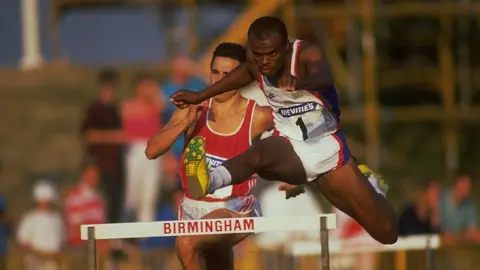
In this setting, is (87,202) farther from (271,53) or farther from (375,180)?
(271,53)

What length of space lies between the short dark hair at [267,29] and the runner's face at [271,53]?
2 centimetres

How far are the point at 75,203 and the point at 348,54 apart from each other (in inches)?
262

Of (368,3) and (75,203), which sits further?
(368,3)

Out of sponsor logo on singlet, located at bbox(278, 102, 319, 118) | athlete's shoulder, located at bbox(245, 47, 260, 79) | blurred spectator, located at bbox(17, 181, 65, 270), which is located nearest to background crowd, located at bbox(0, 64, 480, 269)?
blurred spectator, located at bbox(17, 181, 65, 270)

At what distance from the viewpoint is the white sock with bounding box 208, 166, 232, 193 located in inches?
322

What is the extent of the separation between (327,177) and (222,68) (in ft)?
3.21

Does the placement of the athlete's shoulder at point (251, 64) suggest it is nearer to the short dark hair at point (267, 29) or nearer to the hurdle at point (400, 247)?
the short dark hair at point (267, 29)

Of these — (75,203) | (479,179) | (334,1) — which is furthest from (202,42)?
(75,203)

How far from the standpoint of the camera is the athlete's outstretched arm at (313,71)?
7.98 m

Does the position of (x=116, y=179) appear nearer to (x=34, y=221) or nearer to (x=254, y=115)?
(x=34, y=221)

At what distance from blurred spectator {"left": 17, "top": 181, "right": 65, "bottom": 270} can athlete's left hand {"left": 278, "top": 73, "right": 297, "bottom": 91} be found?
6517mm

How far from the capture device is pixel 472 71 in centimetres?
2133

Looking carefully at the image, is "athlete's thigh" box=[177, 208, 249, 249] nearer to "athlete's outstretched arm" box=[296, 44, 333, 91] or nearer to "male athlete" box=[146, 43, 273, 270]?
"male athlete" box=[146, 43, 273, 270]

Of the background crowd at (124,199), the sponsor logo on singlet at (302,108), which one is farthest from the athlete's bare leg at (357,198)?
the background crowd at (124,199)
